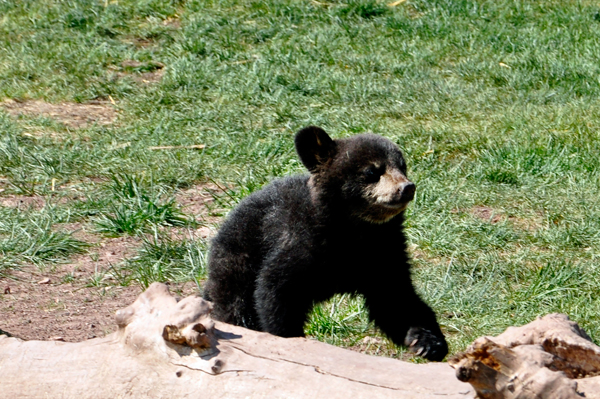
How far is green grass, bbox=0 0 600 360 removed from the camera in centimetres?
511

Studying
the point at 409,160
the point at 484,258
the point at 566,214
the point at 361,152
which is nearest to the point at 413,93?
the point at 409,160

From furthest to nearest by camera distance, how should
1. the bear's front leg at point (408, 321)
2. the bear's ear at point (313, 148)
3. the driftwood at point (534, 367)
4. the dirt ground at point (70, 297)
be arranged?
the dirt ground at point (70, 297)
the bear's ear at point (313, 148)
the bear's front leg at point (408, 321)
the driftwood at point (534, 367)

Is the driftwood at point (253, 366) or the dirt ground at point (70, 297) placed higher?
the driftwood at point (253, 366)

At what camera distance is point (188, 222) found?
18.6 feet

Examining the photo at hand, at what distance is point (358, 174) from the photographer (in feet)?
13.7

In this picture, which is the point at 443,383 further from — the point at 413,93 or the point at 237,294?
the point at 413,93

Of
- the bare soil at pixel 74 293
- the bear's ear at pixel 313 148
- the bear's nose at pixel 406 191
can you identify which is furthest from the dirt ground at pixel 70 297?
the bear's nose at pixel 406 191

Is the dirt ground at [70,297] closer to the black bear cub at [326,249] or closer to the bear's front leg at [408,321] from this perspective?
the black bear cub at [326,249]

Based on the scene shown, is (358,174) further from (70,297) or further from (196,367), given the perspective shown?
(70,297)

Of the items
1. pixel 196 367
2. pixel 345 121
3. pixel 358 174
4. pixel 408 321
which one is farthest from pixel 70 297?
pixel 345 121

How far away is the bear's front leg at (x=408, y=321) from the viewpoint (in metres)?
3.89

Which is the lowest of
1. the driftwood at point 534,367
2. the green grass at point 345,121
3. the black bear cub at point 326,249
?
the green grass at point 345,121

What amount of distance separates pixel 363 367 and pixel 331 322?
1.76m

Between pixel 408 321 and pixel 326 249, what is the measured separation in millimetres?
534
